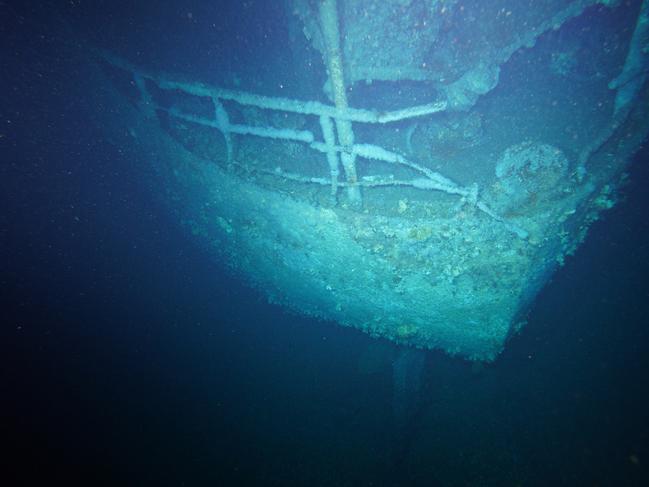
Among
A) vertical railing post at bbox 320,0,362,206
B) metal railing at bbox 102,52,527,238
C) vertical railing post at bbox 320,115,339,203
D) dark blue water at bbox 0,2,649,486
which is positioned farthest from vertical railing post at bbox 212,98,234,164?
vertical railing post at bbox 320,0,362,206

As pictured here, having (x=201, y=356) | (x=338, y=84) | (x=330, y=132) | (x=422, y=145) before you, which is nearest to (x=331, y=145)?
(x=330, y=132)

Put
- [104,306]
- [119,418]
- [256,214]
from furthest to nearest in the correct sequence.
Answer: [104,306], [119,418], [256,214]

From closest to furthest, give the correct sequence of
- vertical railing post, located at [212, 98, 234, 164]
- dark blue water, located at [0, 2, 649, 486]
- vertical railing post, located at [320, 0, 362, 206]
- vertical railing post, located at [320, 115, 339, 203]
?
vertical railing post, located at [320, 0, 362, 206]
vertical railing post, located at [320, 115, 339, 203]
vertical railing post, located at [212, 98, 234, 164]
dark blue water, located at [0, 2, 649, 486]

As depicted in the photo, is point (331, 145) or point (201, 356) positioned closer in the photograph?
point (331, 145)

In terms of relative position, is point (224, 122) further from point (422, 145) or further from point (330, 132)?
point (422, 145)

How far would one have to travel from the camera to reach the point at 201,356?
13.6ft

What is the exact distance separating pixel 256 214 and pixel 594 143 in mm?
2815

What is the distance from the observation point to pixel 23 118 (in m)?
5.59

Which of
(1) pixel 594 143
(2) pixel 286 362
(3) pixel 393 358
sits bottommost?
(2) pixel 286 362

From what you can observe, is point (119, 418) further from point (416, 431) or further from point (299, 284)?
point (416, 431)

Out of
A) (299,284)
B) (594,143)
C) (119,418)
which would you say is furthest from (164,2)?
(119,418)

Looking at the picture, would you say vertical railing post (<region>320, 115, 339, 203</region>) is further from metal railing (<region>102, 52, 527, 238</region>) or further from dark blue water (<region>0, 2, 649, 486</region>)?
dark blue water (<region>0, 2, 649, 486</region>)

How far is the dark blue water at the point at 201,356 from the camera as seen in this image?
2.78 meters

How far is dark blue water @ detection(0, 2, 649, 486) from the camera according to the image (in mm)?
2779
